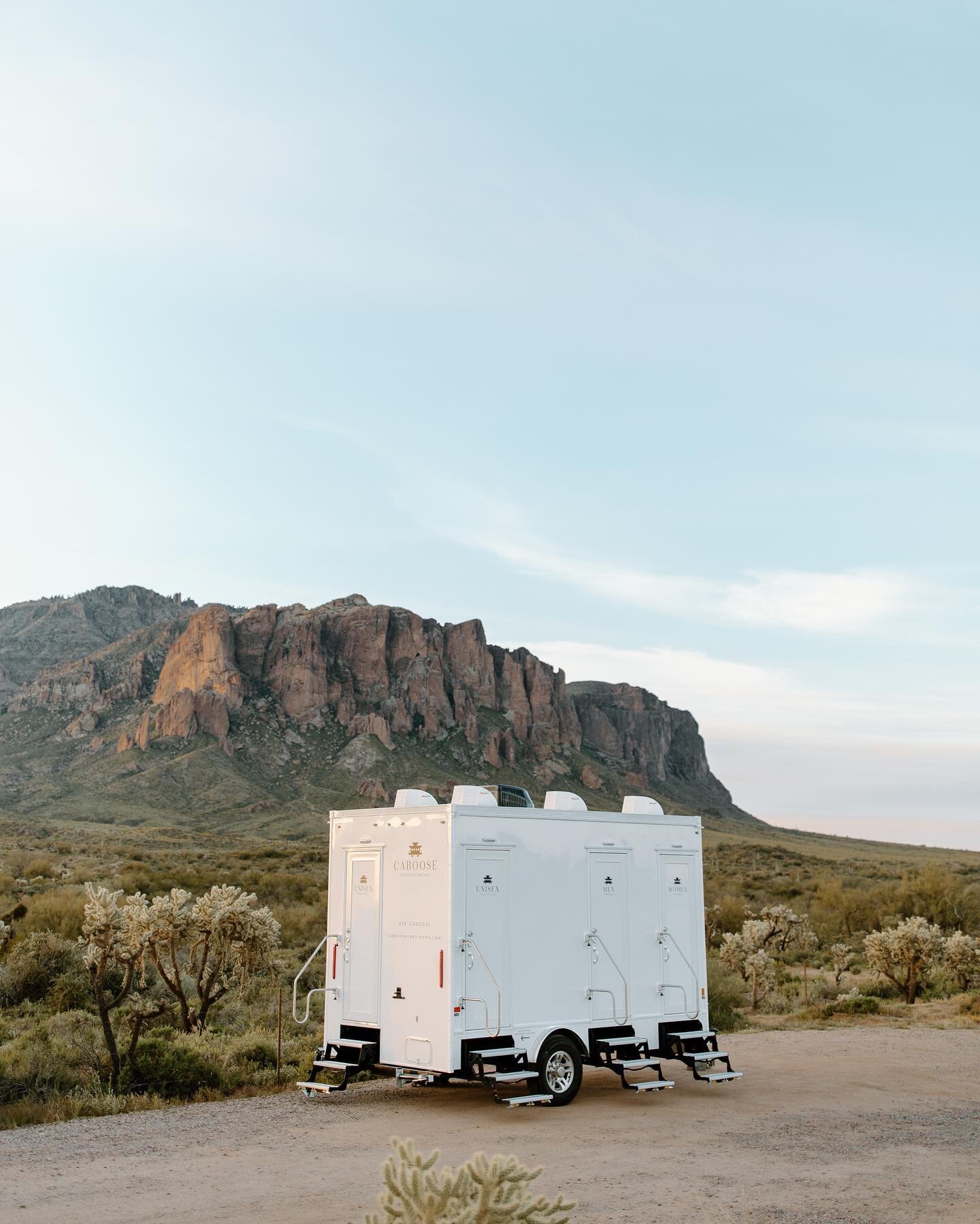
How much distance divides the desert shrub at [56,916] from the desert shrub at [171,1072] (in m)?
9.64

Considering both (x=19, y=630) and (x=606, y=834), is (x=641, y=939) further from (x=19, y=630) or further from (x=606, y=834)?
(x=19, y=630)

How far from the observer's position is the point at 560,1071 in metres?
11.0

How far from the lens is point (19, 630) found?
153 metres

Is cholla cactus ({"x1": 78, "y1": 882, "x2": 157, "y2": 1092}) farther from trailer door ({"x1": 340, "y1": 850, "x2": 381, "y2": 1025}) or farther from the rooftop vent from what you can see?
the rooftop vent

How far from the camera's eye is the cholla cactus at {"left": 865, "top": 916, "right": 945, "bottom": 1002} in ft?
70.6

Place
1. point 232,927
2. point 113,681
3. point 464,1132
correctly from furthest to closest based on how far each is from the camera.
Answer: point 113,681, point 232,927, point 464,1132

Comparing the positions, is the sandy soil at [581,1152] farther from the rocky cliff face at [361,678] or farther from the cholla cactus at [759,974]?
the rocky cliff face at [361,678]

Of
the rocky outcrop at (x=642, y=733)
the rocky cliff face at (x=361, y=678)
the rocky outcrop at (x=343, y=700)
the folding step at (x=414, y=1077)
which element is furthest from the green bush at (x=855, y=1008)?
the rocky outcrop at (x=642, y=733)

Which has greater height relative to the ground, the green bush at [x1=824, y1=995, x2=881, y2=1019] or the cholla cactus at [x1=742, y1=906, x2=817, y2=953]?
the cholla cactus at [x1=742, y1=906, x2=817, y2=953]

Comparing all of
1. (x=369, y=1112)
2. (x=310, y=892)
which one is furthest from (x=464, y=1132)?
(x=310, y=892)

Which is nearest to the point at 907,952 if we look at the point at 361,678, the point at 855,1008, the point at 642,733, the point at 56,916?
the point at 855,1008

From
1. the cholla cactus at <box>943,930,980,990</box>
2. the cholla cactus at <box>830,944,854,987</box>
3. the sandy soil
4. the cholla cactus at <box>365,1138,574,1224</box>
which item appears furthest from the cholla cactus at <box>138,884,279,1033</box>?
the cholla cactus at <box>943,930,980,990</box>

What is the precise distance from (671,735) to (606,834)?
15243cm

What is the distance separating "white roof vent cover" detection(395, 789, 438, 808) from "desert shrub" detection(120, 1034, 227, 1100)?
3.87 meters
